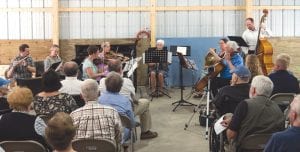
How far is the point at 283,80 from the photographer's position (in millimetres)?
6059

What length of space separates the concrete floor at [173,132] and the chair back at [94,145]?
8.71ft

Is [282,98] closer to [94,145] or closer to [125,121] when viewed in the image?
[125,121]

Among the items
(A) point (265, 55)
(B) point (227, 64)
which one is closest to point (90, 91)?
(B) point (227, 64)

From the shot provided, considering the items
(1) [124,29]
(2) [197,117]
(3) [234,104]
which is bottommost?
(2) [197,117]

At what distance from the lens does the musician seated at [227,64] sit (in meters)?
7.70

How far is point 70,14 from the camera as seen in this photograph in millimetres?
13070

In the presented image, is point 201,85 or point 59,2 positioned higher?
point 59,2

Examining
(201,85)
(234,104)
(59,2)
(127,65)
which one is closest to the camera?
(234,104)

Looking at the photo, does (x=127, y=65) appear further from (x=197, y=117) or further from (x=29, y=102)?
(x=29, y=102)

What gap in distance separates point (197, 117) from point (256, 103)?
14.9ft

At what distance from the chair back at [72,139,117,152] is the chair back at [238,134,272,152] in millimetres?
1216

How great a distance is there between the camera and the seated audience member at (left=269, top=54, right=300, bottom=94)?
19.8 feet

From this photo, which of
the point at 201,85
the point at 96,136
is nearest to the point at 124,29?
the point at 201,85

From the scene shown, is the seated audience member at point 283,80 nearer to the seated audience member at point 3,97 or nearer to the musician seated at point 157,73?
the seated audience member at point 3,97
